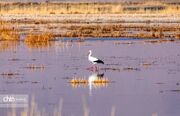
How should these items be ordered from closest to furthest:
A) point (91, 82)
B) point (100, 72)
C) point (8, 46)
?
point (91, 82) < point (100, 72) < point (8, 46)

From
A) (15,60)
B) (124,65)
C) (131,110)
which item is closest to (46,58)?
(15,60)

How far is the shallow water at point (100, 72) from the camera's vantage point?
15492 mm

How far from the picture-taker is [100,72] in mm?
20938
